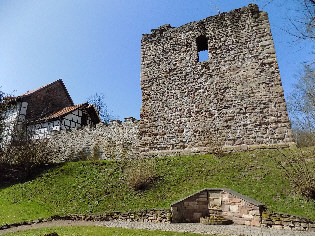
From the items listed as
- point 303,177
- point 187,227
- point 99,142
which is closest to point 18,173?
point 99,142

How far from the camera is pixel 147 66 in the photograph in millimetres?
12805

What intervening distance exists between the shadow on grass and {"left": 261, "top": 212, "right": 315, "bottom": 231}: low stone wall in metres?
11.1

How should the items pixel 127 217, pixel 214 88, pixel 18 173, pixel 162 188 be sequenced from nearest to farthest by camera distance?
pixel 127 217 → pixel 162 188 → pixel 214 88 → pixel 18 173

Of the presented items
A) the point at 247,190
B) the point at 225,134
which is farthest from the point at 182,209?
the point at 225,134

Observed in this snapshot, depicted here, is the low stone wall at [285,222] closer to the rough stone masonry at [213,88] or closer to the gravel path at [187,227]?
the gravel path at [187,227]

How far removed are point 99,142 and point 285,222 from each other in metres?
11.8

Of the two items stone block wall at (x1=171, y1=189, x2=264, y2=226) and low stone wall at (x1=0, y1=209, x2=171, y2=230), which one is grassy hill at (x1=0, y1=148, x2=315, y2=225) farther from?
stone block wall at (x1=171, y1=189, x2=264, y2=226)

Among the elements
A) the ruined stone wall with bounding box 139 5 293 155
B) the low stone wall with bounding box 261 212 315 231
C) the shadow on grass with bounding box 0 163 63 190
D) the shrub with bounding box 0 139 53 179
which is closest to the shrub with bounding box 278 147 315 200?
the low stone wall with bounding box 261 212 315 231

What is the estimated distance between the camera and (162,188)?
27.3 ft

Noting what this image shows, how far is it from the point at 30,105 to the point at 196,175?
1951 cm

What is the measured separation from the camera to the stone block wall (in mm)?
5793

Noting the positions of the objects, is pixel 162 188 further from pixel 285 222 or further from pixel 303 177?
pixel 303 177

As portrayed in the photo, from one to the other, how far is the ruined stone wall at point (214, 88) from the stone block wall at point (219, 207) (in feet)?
12.5

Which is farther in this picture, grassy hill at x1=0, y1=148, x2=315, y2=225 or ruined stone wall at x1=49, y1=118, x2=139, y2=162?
ruined stone wall at x1=49, y1=118, x2=139, y2=162
